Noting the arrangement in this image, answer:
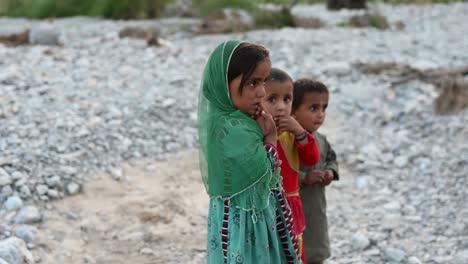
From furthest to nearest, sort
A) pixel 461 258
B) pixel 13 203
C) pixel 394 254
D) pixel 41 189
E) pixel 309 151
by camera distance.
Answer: pixel 41 189
pixel 13 203
pixel 394 254
pixel 461 258
pixel 309 151

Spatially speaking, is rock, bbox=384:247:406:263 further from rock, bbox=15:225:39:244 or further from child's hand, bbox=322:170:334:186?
rock, bbox=15:225:39:244

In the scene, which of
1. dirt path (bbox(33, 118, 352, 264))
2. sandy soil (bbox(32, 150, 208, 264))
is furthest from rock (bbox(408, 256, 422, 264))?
sandy soil (bbox(32, 150, 208, 264))

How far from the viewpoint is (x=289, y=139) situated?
10.1 feet

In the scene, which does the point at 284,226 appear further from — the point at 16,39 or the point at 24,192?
the point at 16,39

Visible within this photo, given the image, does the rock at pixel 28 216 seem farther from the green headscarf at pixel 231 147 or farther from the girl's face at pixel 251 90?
the girl's face at pixel 251 90

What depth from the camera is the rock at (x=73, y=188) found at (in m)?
5.02

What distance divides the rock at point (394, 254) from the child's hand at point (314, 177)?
1216 millimetres

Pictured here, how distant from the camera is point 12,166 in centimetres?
506

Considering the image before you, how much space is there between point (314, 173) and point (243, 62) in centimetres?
96

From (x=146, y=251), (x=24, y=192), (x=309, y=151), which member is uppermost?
(x=309, y=151)

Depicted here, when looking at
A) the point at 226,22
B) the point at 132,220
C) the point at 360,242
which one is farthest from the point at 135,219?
→ the point at 226,22

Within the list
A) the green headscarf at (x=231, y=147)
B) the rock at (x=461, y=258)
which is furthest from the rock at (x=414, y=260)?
the green headscarf at (x=231, y=147)

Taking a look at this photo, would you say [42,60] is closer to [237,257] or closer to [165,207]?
[165,207]

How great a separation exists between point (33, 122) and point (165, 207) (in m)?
1.65
